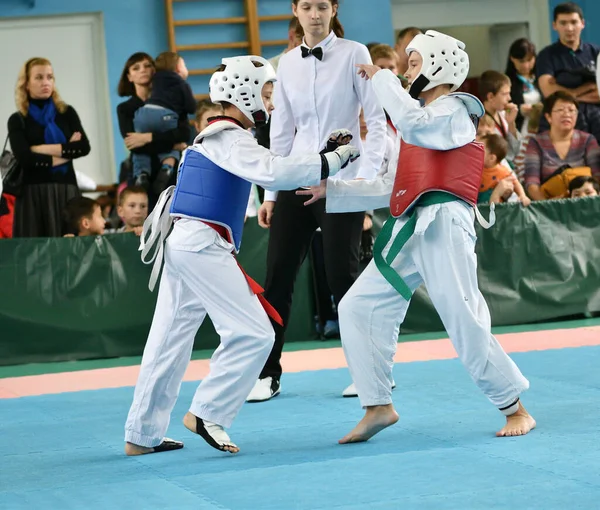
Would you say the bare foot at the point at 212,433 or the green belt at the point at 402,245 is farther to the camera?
the green belt at the point at 402,245

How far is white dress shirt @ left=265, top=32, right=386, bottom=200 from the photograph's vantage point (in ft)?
17.1

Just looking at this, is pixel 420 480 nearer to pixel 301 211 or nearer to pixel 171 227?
pixel 171 227

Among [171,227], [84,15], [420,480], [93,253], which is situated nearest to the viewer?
[420,480]

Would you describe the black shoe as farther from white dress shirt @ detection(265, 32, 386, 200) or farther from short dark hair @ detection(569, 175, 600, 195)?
short dark hair @ detection(569, 175, 600, 195)

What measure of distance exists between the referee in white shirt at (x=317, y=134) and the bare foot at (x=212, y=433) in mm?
1231

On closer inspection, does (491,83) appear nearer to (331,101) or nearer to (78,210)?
(78,210)

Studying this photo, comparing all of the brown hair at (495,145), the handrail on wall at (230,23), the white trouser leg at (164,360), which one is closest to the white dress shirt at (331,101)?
the white trouser leg at (164,360)

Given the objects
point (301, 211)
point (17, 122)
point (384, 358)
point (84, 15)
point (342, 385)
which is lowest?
point (342, 385)

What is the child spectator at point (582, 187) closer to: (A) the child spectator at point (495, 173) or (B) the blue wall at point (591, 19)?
(A) the child spectator at point (495, 173)

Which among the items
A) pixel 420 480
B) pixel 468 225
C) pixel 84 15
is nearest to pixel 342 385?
pixel 468 225

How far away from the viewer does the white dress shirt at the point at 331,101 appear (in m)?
5.21

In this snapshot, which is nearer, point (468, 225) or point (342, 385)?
point (468, 225)

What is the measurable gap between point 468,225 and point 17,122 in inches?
166

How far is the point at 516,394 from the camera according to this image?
408cm
